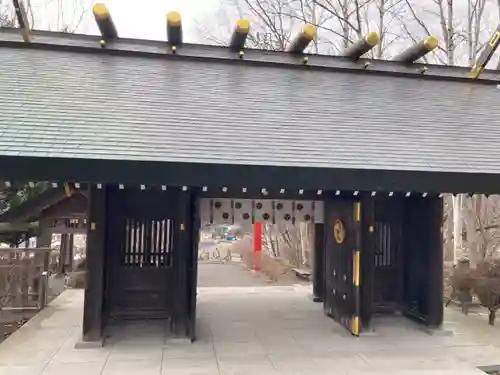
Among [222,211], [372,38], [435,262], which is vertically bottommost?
[435,262]

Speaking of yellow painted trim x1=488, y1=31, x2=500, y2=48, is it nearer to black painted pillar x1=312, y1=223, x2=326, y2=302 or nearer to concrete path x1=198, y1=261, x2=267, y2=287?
black painted pillar x1=312, y1=223, x2=326, y2=302

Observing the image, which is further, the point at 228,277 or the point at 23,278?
the point at 228,277

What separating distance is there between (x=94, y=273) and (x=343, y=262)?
398cm

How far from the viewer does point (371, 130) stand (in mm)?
6219

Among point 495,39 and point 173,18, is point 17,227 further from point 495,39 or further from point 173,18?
point 495,39

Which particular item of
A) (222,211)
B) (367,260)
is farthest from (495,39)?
Answer: (222,211)

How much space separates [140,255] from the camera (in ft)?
21.5

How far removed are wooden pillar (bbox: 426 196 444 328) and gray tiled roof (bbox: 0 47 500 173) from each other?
134 cm

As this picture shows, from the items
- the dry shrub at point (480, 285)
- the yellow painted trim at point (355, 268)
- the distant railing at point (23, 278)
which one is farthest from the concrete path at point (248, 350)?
the yellow painted trim at point (355, 268)

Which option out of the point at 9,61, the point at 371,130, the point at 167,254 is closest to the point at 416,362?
the point at 371,130

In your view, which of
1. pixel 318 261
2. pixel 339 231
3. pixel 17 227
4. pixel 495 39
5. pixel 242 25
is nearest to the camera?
pixel 339 231

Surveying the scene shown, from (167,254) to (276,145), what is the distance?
2.57 meters

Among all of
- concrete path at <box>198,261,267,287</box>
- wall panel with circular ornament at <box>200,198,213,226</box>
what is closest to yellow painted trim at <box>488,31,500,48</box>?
wall panel with circular ornament at <box>200,198,213,226</box>

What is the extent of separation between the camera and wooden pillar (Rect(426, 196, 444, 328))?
6.87 m
